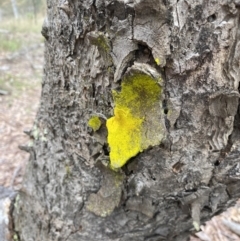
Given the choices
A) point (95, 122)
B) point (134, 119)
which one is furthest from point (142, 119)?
point (95, 122)

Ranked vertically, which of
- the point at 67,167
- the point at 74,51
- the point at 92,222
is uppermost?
the point at 74,51

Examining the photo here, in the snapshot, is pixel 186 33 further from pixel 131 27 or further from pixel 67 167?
pixel 67 167

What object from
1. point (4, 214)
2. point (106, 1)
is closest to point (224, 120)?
point (106, 1)

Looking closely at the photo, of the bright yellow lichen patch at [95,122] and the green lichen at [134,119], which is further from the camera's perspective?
the bright yellow lichen patch at [95,122]

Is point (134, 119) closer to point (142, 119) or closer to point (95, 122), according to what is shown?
point (142, 119)

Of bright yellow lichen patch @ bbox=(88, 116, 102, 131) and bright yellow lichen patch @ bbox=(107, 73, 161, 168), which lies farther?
bright yellow lichen patch @ bbox=(88, 116, 102, 131)

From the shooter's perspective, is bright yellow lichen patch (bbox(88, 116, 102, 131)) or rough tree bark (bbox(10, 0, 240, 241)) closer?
rough tree bark (bbox(10, 0, 240, 241))
